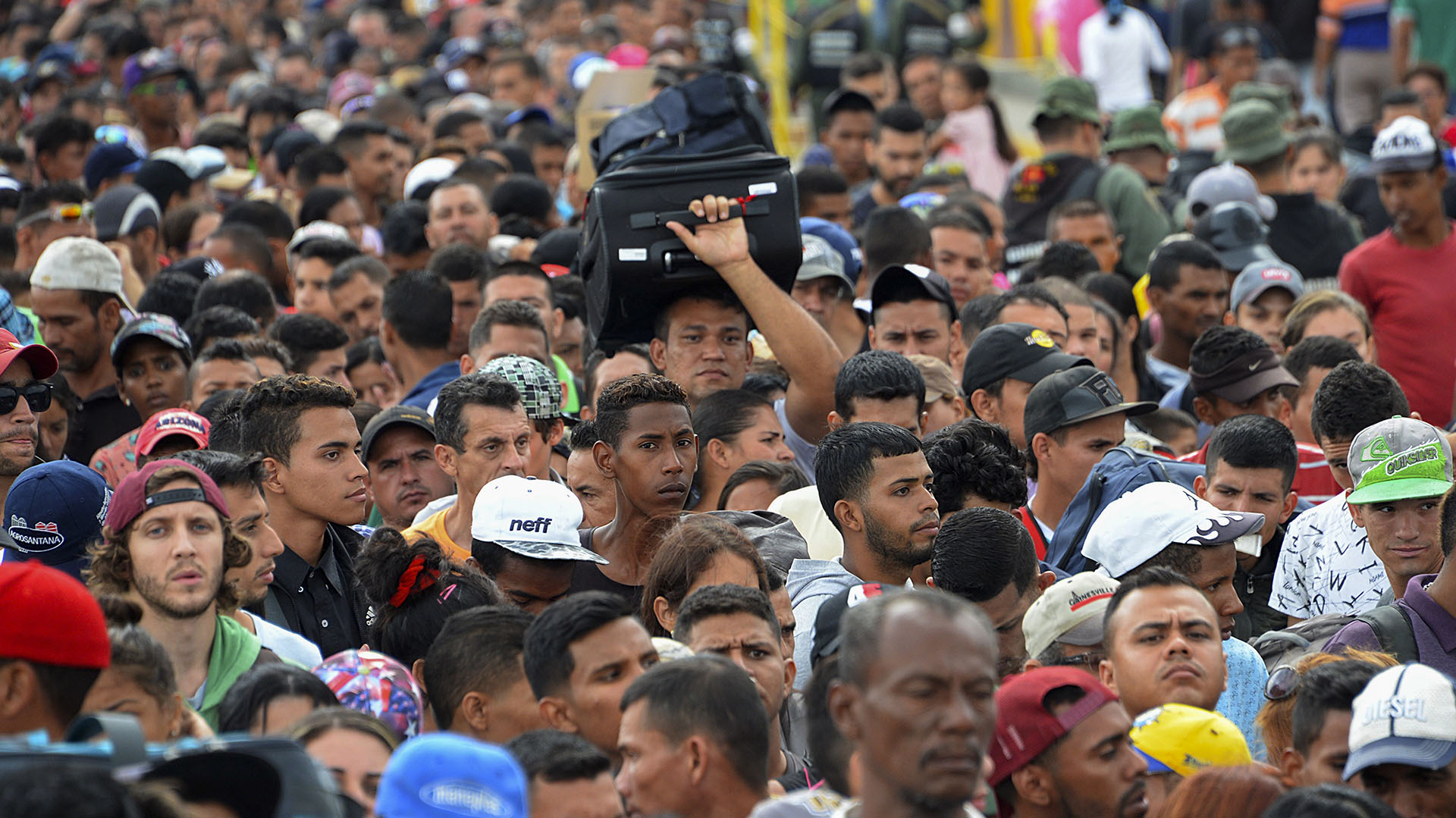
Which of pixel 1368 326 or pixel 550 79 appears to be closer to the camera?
pixel 1368 326

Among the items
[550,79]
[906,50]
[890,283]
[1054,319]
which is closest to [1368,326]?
[1054,319]


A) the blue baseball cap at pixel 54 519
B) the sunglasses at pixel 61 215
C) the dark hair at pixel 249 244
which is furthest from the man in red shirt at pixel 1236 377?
the sunglasses at pixel 61 215

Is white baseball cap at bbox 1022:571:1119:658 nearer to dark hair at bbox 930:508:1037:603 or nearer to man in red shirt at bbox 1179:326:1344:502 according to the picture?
dark hair at bbox 930:508:1037:603

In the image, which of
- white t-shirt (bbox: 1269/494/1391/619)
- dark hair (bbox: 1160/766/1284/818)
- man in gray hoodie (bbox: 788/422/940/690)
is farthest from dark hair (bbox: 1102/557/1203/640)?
white t-shirt (bbox: 1269/494/1391/619)

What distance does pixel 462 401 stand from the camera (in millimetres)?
6184

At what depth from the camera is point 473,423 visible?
6133mm

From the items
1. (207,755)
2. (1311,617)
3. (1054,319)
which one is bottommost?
(1311,617)

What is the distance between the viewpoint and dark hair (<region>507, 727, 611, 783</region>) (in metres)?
3.62

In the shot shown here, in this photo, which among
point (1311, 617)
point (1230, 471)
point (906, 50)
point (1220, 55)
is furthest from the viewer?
point (906, 50)

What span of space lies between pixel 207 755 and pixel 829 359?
13.0 feet

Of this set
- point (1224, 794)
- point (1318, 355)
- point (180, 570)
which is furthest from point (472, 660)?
point (1318, 355)

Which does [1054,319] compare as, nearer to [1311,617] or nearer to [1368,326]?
[1368,326]

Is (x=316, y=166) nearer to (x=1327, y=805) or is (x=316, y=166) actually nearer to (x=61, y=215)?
(x=61, y=215)

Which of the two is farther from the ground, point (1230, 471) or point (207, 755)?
point (207, 755)
